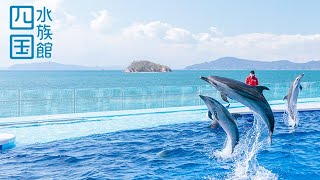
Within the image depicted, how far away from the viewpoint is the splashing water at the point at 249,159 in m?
8.16

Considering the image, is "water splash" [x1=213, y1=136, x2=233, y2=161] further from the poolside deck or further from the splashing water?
the poolside deck

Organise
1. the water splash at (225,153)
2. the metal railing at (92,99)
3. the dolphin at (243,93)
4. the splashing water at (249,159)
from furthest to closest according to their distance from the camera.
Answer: the metal railing at (92,99) < the water splash at (225,153) < the splashing water at (249,159) < the dolphin at (243,93)

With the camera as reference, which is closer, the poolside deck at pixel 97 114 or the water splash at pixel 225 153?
the water splash at pixel 225 153

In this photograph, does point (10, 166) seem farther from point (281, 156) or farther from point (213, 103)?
point (281, 156)

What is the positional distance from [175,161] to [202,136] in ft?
9.28

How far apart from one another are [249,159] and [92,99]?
373 inches

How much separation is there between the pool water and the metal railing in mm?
4976

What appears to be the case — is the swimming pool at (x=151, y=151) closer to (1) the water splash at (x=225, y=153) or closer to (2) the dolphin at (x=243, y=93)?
(1) the water splash at (x=225, y=153)

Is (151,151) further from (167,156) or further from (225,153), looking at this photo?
(225,153)

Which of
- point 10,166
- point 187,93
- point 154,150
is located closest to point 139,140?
point 154,150

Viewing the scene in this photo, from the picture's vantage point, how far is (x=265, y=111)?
5707mm

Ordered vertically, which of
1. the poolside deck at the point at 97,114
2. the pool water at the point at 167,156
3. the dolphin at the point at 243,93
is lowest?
the pool water at the point at 167,156

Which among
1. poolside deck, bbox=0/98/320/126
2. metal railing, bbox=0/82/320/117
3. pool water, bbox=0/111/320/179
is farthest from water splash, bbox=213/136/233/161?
metal railing, bbox=0/82/320/117

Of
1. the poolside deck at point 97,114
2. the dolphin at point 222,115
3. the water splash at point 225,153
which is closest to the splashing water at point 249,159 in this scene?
the water splash at point 225,153
